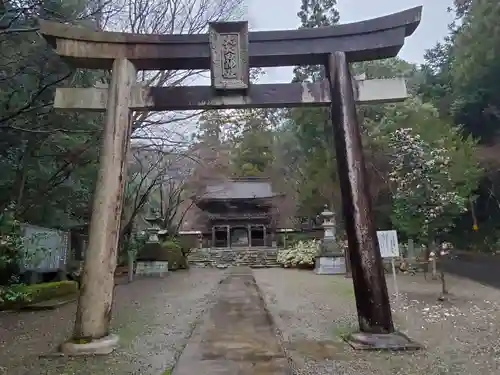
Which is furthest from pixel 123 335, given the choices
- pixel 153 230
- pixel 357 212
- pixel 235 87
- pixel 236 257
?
pixel 236 257

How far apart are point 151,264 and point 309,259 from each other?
6983mm

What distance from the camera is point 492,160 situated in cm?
1584

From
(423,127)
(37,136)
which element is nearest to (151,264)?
(37,136)

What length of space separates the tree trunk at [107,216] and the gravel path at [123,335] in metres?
0.49

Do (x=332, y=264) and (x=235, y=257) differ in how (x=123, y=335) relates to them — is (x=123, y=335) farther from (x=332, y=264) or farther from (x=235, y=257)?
(x=235, y=257)

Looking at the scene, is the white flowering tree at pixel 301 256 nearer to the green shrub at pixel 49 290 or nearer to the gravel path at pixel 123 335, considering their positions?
the gravel path at pixel 123 335

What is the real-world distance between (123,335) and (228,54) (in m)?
4.13

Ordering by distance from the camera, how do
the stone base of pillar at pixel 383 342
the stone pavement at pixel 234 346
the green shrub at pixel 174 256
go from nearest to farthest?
the stone pavement at pixel 234 346, the stone base of pillar at pixel 383 342, the green shrub at pixel 174 256

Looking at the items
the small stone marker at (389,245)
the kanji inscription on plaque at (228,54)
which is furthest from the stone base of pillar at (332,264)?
the kanji inscription on plaque at (228,54)

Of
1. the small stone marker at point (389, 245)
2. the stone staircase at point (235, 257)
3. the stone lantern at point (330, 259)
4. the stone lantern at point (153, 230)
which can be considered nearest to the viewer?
the small stone marker at point (389, 245)

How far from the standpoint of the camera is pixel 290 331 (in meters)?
6.34

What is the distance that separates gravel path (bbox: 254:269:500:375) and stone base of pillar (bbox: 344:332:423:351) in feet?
0.39

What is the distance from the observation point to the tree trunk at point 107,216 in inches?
201

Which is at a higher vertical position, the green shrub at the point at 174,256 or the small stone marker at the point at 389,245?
the green shrub at the point at 174,256
